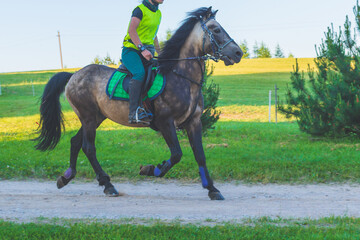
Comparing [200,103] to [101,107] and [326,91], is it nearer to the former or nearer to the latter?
[101,107]

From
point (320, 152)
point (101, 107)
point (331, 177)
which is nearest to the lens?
point (101, 107)

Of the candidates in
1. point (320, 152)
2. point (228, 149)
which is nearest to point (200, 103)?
point (228, 149)

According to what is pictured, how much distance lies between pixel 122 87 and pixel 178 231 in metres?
2.97

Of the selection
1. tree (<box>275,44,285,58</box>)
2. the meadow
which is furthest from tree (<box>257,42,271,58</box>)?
the meadow

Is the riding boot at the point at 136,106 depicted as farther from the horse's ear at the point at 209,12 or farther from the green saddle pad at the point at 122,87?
the horse's ear at the point at 209,12

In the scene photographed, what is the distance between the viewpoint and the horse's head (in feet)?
19.4

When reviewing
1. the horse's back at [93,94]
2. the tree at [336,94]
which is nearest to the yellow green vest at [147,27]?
the horse's back at [93,94]

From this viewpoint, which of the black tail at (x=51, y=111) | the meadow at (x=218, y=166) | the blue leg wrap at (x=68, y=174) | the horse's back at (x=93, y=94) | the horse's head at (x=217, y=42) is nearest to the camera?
the meadow at (x=218, y=166)

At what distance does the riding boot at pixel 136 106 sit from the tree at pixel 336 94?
6.38m

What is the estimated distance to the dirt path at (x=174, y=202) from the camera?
5.21 meters

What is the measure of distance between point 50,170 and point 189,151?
347 cm

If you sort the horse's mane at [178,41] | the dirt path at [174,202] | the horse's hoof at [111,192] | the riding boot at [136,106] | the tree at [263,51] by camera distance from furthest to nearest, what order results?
the tree at [263,51]
the horse's hoof at [111,192]
the horse's mane at [178,41]
the riding boot at [136,106]
the dirt path at [174,202]

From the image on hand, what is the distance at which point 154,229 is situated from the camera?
436 centimetres

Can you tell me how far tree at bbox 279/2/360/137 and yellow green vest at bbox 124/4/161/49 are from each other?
6.08 meters
